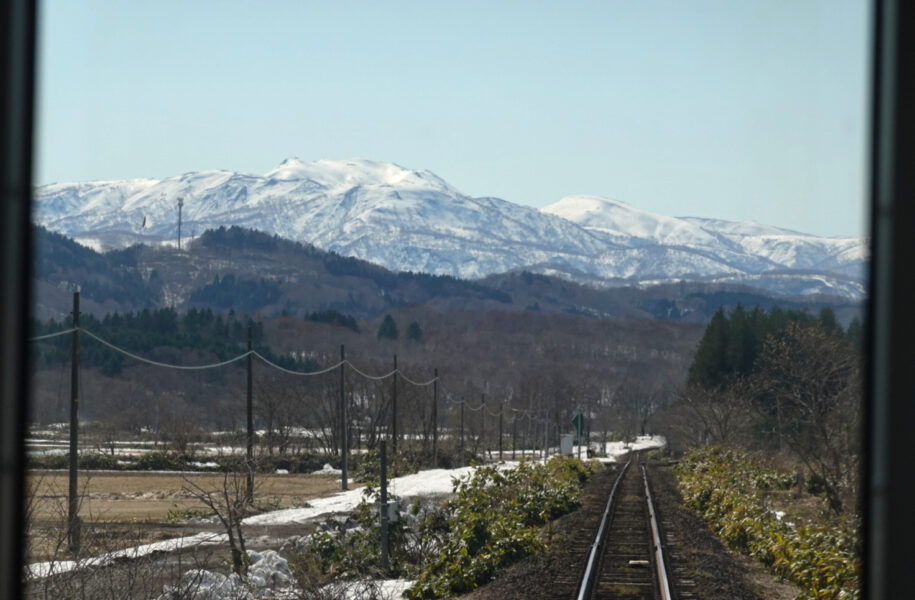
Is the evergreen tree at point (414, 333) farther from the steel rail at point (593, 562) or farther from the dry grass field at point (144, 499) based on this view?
the steel rail at point (593, 562)

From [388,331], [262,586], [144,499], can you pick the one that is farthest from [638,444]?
[262,586]

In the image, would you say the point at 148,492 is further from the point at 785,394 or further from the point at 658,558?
the point at 658,558

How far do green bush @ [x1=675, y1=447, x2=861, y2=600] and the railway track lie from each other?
159 centimetres

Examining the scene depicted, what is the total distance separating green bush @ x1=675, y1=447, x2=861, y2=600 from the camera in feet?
40.2

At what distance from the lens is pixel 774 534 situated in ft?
58.0

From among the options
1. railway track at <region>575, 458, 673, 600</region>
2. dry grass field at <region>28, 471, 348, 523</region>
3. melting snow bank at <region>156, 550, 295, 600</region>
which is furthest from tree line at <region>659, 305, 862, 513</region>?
dry grass field at <region>28, 471, 348, 523</region>

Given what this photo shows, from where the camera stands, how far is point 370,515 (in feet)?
71.7

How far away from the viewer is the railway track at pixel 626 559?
14.9 metres

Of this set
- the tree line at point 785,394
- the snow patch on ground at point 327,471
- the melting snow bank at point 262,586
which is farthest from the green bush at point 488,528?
the snow patch on ground at point 327,471

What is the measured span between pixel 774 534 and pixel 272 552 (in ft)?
29.1

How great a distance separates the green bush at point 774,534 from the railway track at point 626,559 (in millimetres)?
1591

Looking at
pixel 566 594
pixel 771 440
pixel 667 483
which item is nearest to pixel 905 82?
pixel 566 594

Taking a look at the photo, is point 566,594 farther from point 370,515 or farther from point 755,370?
point 755,370

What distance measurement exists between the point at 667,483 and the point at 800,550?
3027 cm
